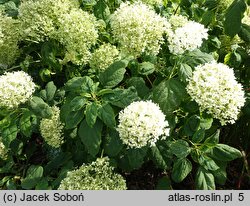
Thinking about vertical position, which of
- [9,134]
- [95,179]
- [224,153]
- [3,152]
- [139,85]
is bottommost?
[3,152]

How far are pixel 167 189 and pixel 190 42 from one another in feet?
3.96

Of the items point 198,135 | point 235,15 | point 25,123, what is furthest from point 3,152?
point 235,15

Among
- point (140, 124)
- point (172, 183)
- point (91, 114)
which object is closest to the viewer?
point (140, 124)

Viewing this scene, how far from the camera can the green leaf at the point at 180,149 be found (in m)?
2.73

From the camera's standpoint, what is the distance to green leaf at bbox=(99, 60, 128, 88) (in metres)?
2.80

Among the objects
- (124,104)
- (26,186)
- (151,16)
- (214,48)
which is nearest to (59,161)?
(26,186)

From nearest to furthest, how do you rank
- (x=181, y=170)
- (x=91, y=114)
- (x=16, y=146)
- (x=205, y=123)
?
(x=91, y=114), (x=181, y=170), (x=205, y=123), (x=16, y=146)

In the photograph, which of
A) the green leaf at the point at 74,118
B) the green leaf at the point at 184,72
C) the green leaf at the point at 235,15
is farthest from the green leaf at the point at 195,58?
the green leaf at the point at 74,118

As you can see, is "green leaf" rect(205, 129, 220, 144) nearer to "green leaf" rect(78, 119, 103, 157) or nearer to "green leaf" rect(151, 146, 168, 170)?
"green leaf" rect(151, 146, 168, 170)

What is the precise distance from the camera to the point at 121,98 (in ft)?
8.97

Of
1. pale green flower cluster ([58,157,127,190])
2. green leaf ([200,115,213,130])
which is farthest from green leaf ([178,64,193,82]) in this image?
pale green flower cluster ([58,157,127,190])

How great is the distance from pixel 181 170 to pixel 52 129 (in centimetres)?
105

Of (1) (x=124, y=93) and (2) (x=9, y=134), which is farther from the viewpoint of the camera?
(2) (x=9, y=134)

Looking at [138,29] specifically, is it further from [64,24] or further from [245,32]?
[245,32]
